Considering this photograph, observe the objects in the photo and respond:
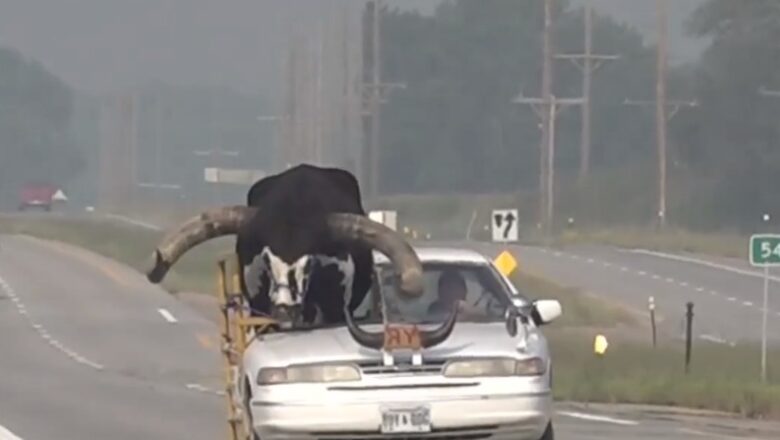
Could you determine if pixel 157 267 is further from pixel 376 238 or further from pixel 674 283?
pixel 674 283

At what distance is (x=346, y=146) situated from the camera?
4520 inches

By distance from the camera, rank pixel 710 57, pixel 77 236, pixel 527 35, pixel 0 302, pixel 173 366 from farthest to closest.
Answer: pixel 527 35, pixel 710 57, pixel 77 236, pixel 0 302, pixel 173 366

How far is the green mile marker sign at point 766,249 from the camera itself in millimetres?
35500

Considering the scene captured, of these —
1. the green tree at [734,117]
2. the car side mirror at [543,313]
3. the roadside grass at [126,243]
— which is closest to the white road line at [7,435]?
the car side mirror at [543,313]

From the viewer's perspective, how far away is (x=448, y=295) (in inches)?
634

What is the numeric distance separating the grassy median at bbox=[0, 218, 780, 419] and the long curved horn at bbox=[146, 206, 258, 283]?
530 inches

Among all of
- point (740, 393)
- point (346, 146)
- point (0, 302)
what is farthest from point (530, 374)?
point (346, 146)

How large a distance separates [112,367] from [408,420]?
92.7 ft

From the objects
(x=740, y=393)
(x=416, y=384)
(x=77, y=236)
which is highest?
(x=416, y=384)

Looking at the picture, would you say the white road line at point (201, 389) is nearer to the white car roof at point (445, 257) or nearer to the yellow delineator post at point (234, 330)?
the white car roof at point (445, 257)

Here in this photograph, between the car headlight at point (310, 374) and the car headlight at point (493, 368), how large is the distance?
625 millimetres

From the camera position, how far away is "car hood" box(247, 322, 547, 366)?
1477cm

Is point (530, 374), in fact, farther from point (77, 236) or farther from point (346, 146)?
point (346, 146)

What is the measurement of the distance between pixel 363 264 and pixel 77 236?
90.4m
